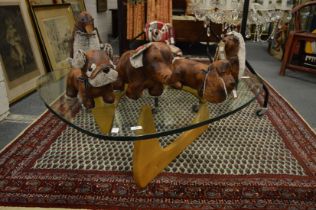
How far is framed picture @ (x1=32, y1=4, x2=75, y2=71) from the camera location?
206 centimetres

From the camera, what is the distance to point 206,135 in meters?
1.42

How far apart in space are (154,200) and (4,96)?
110cm

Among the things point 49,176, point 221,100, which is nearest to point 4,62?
point 49,176

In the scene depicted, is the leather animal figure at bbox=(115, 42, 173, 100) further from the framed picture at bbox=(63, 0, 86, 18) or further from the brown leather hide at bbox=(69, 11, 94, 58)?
the framed picture at bbox=(63, 0, 86, 18)

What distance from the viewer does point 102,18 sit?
3.52 metres

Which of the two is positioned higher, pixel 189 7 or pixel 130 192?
pixel 189 7

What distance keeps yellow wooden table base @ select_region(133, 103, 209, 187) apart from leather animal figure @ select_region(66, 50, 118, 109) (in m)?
0.16

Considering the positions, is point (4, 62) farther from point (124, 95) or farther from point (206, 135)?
point (206, 135)

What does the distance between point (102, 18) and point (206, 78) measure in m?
2.90

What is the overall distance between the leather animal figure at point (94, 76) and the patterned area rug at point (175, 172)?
289 mm

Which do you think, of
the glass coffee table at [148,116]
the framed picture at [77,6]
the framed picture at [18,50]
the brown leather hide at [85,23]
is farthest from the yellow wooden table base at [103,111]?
the framed picture at [77,6]

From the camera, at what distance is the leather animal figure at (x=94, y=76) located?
0.95 metres

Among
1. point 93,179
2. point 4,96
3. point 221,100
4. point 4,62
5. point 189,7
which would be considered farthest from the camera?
point 189,7

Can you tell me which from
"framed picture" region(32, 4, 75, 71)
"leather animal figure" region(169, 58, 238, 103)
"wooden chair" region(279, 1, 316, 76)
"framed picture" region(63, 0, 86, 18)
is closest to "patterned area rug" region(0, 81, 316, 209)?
"leather animal figure" region(169, 58, 238, 103)
